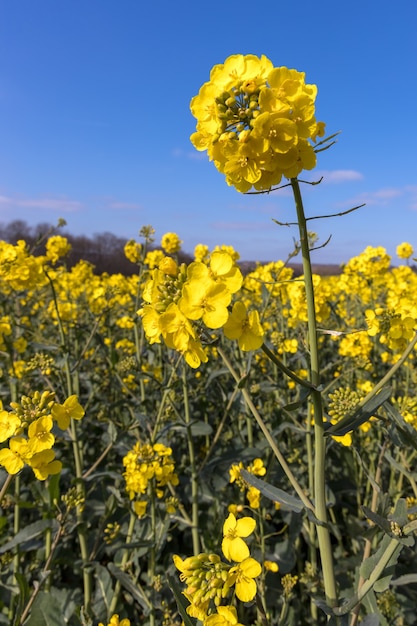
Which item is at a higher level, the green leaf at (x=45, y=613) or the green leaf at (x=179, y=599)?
the green leaf at (x=179, y=599)

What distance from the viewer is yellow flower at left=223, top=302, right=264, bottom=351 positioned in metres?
1.11

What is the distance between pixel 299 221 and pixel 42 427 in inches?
43.0

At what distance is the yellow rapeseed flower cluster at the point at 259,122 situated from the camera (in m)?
1.10

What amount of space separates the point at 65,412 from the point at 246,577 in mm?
875

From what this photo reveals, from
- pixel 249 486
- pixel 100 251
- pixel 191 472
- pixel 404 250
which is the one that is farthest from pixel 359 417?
pixel 100 251

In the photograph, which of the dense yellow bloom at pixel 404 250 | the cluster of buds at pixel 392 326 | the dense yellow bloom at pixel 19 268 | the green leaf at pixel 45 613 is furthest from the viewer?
the dense yellow bloom at pixel 404 250

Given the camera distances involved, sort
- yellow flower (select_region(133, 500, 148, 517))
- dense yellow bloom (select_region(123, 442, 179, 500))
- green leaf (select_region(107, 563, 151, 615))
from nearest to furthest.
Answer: green leaf (select_region(107, 563, 151, 615)), dense yellow bloom (select_region(123, 442, 179, 500)), yellow flower (select_region(133, 500, 148, 517))

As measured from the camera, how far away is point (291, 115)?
1.14m

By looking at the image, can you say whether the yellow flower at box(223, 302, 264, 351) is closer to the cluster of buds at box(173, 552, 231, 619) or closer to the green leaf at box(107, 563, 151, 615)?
the cluster of buds at box(173, 552, 231, 619)

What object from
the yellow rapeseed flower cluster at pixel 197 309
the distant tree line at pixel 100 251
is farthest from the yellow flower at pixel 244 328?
the distant tree line at pixel 100 251

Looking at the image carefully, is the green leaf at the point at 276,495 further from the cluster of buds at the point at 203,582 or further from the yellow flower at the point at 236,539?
the cluster of buds at the point at 203,582

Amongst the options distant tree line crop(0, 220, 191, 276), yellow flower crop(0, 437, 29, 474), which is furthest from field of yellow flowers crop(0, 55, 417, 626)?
distant tree line crop(0, 220, 191, 276)

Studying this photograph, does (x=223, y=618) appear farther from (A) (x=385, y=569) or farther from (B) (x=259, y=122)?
(B) (x=259, y=122)

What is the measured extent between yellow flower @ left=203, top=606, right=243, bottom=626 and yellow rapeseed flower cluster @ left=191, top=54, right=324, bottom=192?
1.07 meters
